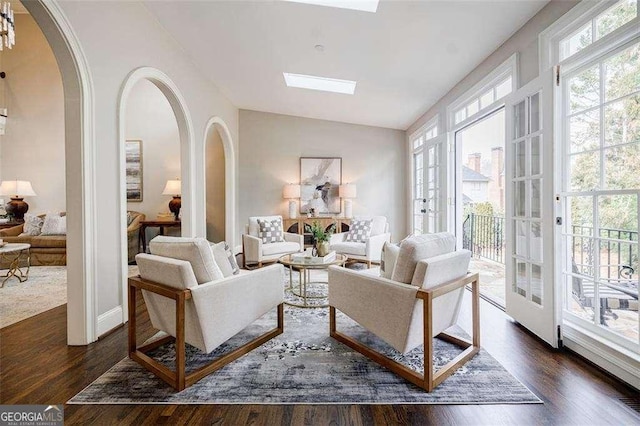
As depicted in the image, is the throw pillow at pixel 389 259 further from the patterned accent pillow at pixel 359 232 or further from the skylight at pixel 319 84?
the skylight at pixel 319 84

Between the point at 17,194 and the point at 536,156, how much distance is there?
306 inches

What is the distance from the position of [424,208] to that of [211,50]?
416 cm

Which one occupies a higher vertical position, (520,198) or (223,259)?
(520,198)

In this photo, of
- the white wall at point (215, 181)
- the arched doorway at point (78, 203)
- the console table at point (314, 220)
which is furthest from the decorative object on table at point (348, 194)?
the arched doorway at point (78, 203)

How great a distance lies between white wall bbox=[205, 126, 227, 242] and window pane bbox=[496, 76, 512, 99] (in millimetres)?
5330

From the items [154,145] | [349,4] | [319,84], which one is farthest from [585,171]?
[154,145]

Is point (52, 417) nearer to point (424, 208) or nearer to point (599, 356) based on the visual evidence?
point (599, 356)

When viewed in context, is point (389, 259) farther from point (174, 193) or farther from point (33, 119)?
point (33, 119)

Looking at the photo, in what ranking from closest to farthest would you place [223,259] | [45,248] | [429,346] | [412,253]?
[429,346] → [412,253] → [223,259] → [45,248]

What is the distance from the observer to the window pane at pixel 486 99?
3.41m

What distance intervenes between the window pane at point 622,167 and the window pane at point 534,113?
562 millimetres

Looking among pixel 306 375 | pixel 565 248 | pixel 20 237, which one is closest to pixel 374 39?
pixel 565 248

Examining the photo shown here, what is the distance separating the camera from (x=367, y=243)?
4.71 metres

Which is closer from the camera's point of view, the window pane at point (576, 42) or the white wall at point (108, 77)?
the window pane at point (576, 42)
